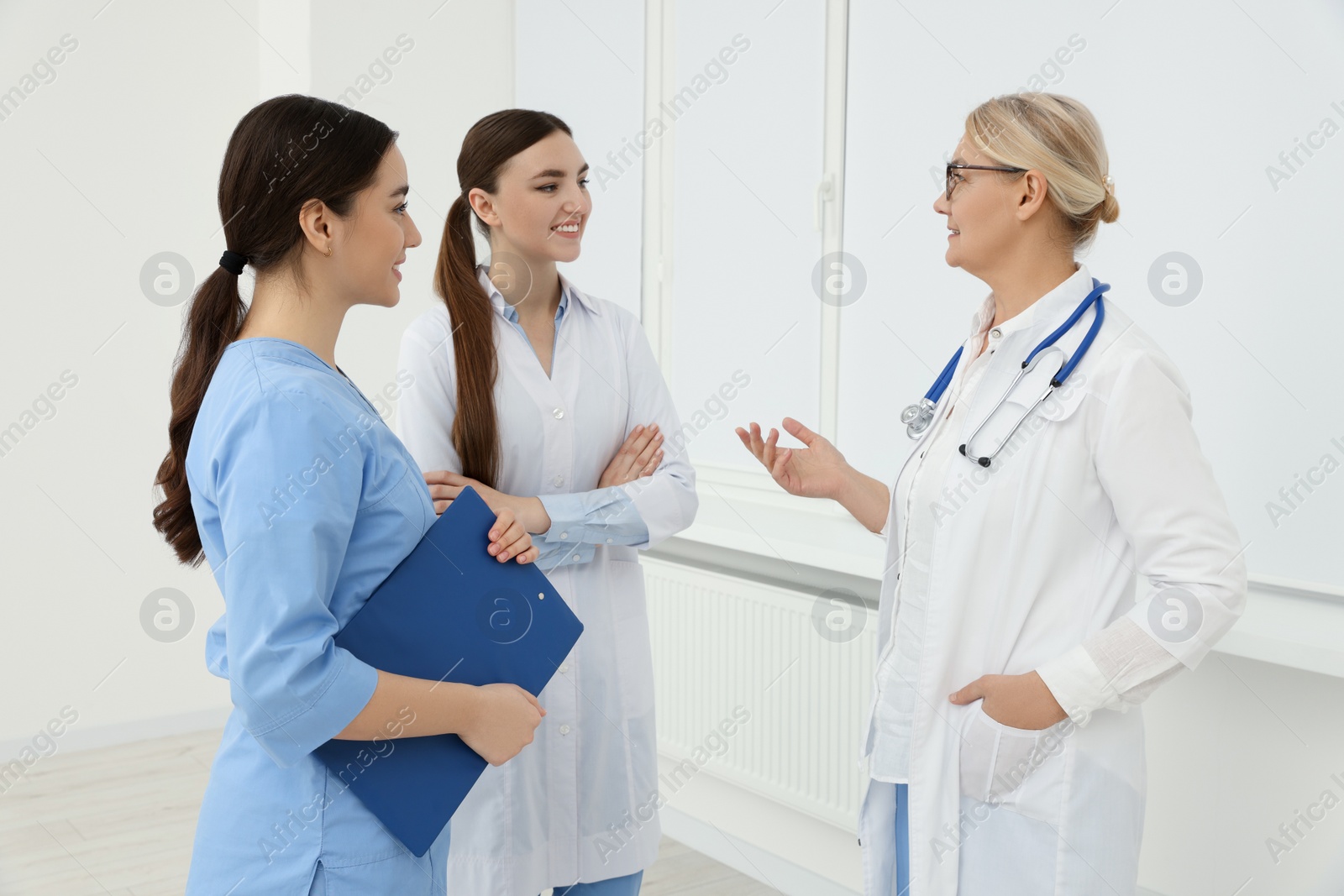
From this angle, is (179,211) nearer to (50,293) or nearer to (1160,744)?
(50,293)

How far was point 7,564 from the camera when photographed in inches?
154

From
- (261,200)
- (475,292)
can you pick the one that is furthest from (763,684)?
(261,200)

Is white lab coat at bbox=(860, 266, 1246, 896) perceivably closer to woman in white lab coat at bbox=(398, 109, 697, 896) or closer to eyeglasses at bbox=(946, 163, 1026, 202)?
eyeglasses at bbox=(946, 163, 1026, 202)

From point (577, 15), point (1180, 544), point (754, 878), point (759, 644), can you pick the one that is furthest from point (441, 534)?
point (577, 15)

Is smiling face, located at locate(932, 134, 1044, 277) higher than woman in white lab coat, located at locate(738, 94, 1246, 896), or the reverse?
smiling face, located at locate(932, 134, 1044, 277)

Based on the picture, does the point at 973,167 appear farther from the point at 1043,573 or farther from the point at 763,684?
the point at 763,684

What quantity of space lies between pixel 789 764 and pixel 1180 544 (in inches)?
71.3

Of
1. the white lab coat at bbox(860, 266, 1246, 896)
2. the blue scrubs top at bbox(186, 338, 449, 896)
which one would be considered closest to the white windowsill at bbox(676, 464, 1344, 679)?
the white lab coat at bbox(860, 266, 1246, 896)

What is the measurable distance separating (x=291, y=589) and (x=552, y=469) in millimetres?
874

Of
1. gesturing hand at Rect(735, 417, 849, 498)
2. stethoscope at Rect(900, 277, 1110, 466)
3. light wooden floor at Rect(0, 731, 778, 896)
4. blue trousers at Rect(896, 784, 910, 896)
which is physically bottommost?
light wooden floor at Rect(0, 731, 778, 896)

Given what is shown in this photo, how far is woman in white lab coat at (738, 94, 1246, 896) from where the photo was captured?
137 centimetres

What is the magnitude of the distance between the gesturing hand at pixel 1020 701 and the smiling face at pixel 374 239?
95cm

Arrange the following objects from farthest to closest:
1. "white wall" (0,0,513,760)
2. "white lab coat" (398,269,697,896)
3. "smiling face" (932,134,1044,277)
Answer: "white wall" (0,0,513,760) < "white lab coat" (398,269,697,896) < "smiling face" (932,134,1044,277)

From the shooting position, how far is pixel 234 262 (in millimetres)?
1311
